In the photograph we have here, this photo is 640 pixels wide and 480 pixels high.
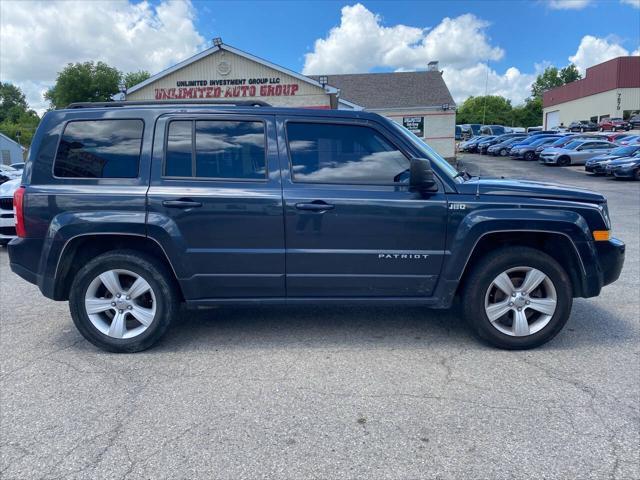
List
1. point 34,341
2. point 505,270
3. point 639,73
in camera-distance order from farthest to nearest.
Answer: point 639,73, point 34,341, point 505,270

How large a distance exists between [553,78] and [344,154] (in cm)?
10720

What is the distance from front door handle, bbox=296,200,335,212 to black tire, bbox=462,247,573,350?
1325mm

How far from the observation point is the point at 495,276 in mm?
3879

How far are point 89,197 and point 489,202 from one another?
126 inches

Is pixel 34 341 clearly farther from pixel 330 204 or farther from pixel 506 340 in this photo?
pixel 506 340

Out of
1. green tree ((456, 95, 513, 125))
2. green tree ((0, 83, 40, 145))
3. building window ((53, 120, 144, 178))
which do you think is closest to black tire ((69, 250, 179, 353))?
building window ((53, 120, 144, 178))

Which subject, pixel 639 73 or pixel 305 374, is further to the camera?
pixel 639 73

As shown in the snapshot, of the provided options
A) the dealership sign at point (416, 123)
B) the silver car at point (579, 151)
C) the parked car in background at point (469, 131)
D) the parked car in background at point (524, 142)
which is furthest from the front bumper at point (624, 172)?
the parked car in background at point (469, 131)

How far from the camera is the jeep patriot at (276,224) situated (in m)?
3.79

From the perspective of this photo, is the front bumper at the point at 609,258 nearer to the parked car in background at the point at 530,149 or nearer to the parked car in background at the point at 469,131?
the parked car in background at the point at 530,149

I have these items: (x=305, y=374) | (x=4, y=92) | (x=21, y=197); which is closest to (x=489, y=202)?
(x=305, y=374)

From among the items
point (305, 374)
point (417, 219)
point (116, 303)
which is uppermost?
point (417, 219)

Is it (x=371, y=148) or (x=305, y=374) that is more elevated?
(x=371, y=148)

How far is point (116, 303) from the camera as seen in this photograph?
3.95 metres
